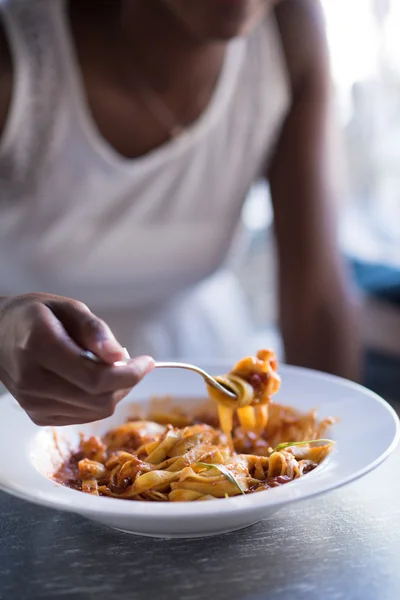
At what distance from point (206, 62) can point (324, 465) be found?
112 cm

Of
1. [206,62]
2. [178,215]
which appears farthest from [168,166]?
[206,62]

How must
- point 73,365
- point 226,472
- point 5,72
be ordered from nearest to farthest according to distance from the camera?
point 73,365 < point 226,472 < point 5,72

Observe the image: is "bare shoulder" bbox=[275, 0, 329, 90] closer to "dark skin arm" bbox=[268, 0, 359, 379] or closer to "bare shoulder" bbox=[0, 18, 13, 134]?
"dark skin arm" bbox=[268, 0, 359, 379]

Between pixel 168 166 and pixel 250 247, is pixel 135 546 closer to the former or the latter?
pixel 168 166

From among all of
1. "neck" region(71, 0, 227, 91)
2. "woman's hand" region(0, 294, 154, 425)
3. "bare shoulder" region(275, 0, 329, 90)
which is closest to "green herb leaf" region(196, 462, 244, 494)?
"woman's hand" region(0, 294, 154, 425)

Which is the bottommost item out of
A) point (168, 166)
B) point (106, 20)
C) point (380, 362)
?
point (380, 362)

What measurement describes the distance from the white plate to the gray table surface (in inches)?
1.1

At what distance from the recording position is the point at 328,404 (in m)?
1.15

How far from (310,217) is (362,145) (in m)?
1.72

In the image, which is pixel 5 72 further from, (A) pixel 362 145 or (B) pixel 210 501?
(A) pixel 362 145

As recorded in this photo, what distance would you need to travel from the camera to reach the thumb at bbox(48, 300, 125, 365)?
2.52 ft

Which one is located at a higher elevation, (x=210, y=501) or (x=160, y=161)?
(x=160, y=161)

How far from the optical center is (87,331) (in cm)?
79

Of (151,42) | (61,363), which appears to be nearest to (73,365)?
(61,363)
